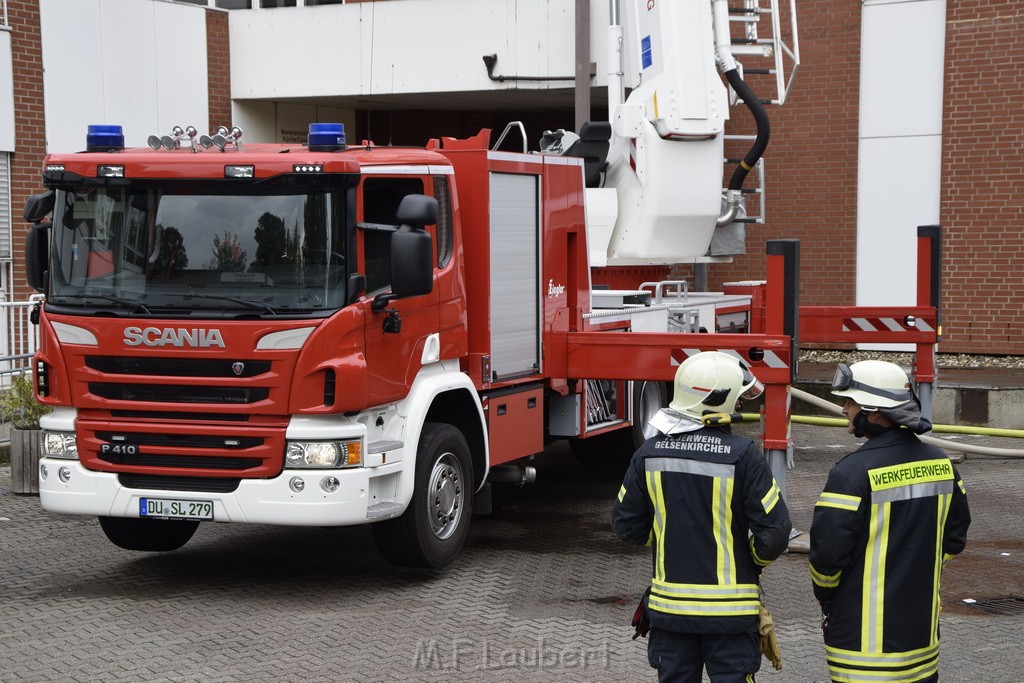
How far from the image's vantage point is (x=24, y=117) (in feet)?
48.9

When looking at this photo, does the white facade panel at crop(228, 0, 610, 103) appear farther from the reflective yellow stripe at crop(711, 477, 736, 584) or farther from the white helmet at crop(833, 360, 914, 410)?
the reflective yellow stripe at crop(711, 477, 736, 584)

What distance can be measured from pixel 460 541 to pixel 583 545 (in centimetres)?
110

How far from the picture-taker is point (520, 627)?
6910 mm

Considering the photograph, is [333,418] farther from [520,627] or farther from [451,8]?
[451,8]

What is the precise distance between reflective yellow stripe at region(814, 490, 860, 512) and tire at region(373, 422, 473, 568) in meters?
3.78

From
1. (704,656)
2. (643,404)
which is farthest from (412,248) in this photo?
(643,404)

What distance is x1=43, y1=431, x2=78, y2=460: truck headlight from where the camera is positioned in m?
7.54

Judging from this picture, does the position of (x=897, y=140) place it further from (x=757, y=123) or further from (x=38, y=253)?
(x=38, y=253)

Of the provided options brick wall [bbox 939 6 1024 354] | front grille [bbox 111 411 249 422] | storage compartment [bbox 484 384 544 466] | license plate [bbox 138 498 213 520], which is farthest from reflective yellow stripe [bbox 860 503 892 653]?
brick wall [bbox 939 6 1024 354]

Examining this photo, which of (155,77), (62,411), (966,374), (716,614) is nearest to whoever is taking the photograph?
(716,614)

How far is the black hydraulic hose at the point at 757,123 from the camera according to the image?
1218 cm

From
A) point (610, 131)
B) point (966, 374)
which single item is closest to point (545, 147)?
point (610, 131)

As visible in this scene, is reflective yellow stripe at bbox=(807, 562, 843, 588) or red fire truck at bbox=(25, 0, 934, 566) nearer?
reflective yellow stripe at bbox=(807, 562, 843, 588)

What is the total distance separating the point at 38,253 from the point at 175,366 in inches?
49.3
